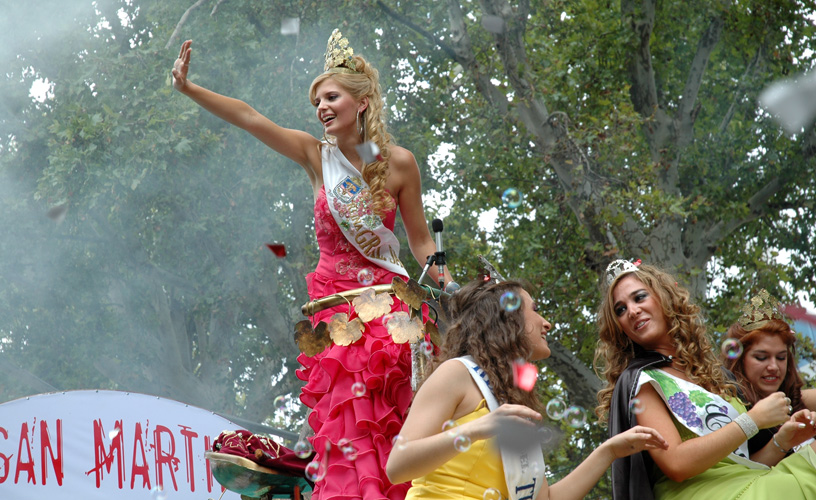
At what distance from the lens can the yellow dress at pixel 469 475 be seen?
2.55 metres

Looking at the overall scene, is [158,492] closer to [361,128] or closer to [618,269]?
[361,128]

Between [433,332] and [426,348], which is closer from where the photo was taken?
[426,348]

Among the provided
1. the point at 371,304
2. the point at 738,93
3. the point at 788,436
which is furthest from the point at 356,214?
the point at 738,93

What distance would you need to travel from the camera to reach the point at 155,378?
14.6 meters

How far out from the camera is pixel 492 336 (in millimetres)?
2812

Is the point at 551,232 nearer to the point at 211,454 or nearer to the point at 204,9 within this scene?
the point at 204,9

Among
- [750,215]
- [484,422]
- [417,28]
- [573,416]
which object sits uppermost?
[417,28]

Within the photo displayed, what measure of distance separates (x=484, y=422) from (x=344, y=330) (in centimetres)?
117

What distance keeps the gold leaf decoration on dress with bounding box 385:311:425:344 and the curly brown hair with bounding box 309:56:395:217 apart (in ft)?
1.50

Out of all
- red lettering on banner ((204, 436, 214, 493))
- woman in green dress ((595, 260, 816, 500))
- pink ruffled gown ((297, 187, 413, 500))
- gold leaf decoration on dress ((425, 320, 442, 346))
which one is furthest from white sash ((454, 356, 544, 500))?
red lettering on banner ((204, 436, 214, 493))

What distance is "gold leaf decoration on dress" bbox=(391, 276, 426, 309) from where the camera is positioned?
3506 millimetres

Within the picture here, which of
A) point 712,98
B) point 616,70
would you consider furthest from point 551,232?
point 712,98

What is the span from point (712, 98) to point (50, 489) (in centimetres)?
1018

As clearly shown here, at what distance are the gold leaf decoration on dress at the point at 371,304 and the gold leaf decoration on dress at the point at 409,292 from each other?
53 mm
